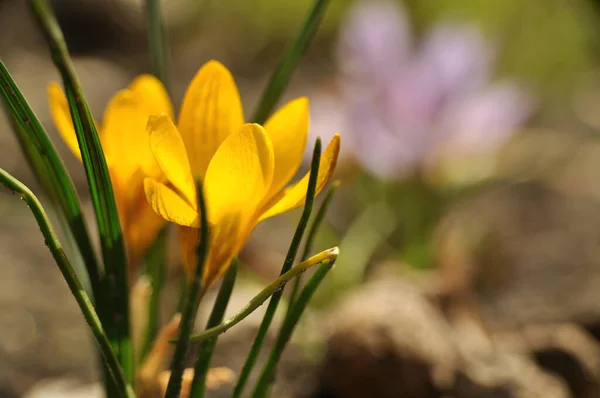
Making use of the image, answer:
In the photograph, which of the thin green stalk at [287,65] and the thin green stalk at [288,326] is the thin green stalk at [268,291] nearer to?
the thin green stalk at [288,326]

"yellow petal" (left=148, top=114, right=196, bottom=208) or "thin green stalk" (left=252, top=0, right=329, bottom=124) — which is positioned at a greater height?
"thin green stalk" (left=252, top=0, right=329, bottom=124)

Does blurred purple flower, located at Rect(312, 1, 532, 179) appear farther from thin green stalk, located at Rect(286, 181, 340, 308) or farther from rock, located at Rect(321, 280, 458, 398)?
thin green stalk, located at Rect(286, 181, 340, 308)

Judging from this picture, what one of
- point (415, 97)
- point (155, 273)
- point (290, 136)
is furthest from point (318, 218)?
point (415, 97)

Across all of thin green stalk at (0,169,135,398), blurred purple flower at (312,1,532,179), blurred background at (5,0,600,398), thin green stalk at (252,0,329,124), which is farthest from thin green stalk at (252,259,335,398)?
blurred purple flower at (312,1,532,179)

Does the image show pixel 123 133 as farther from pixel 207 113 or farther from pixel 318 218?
pixel 318 218

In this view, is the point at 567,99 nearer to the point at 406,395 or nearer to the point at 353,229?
the point at 353,229

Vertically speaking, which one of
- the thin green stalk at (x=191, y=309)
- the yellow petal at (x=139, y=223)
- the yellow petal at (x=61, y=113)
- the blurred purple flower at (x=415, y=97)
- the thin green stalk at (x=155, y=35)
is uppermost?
the blurred purple flower at (x=415, y=97)

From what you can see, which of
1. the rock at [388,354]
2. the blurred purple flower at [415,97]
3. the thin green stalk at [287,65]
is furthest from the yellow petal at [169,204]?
the blurred purple flower at [415,97]
